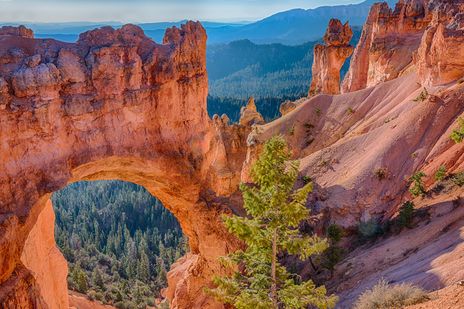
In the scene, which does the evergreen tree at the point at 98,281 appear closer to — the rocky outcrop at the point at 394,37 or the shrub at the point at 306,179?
the shrub at the point at 306,179

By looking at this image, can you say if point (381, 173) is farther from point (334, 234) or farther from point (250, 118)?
point (250, 118)

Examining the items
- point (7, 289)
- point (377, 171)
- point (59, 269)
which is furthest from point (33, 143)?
point (377, 171)

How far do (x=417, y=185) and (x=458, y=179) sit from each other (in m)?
2.37

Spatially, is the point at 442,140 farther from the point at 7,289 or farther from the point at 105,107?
the point at 7,289

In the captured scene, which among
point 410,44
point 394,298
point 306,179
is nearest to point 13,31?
point 394,298

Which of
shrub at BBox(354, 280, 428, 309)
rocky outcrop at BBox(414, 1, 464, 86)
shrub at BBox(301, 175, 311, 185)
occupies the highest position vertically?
rocky outcrop at BBox(414, 1, 464, 86)

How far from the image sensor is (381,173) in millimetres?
27031

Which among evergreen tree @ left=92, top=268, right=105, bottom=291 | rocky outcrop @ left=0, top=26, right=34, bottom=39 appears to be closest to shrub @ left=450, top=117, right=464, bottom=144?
rocky outcrop @ left=0, top=26, right=34, bottom=39

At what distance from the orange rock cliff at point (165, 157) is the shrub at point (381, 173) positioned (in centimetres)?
22

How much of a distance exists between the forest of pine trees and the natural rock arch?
17095 millimetres

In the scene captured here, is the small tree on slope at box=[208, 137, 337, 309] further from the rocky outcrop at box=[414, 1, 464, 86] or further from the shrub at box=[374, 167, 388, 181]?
the rocky outcrop at box=[414, 1, 464, 86]

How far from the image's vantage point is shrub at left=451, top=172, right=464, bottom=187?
21438 millimetres

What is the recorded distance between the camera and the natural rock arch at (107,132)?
43.7ft

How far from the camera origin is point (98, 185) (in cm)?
8581
